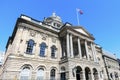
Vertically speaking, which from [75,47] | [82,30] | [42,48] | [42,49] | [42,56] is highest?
[82,30]

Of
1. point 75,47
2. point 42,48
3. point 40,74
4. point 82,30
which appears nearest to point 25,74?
point 40,74

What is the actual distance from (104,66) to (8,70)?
2863 centimetres

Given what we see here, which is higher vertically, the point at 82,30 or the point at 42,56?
the point at 82,30

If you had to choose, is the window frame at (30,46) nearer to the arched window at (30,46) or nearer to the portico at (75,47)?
the arched window at (30,46)

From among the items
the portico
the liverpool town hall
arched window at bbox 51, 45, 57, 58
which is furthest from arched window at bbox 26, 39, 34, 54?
the portico

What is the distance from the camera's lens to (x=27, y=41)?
17.1 m

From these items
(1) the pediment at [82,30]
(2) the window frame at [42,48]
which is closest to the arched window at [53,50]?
(2) the window frame at [42,48]

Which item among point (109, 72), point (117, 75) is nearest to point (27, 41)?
point (109, 72)

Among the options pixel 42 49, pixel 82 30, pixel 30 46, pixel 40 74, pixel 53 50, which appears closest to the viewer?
pixel 40 74

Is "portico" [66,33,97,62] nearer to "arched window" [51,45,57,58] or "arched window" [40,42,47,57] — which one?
"arched window" [51,45,57,58]

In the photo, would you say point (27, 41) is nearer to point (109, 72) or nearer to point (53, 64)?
point (53, 64)

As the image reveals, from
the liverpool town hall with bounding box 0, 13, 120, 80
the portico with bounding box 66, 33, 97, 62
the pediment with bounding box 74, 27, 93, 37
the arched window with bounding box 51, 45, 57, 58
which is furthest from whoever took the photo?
the pediment with bounding box 74, 27, 93, 37

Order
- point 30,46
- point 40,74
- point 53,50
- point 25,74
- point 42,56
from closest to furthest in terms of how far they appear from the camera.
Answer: point 25,74, point 40,74, point 30,46, point 42,56, point 53,50

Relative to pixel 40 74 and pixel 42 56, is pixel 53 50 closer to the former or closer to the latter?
pixel 42 56
